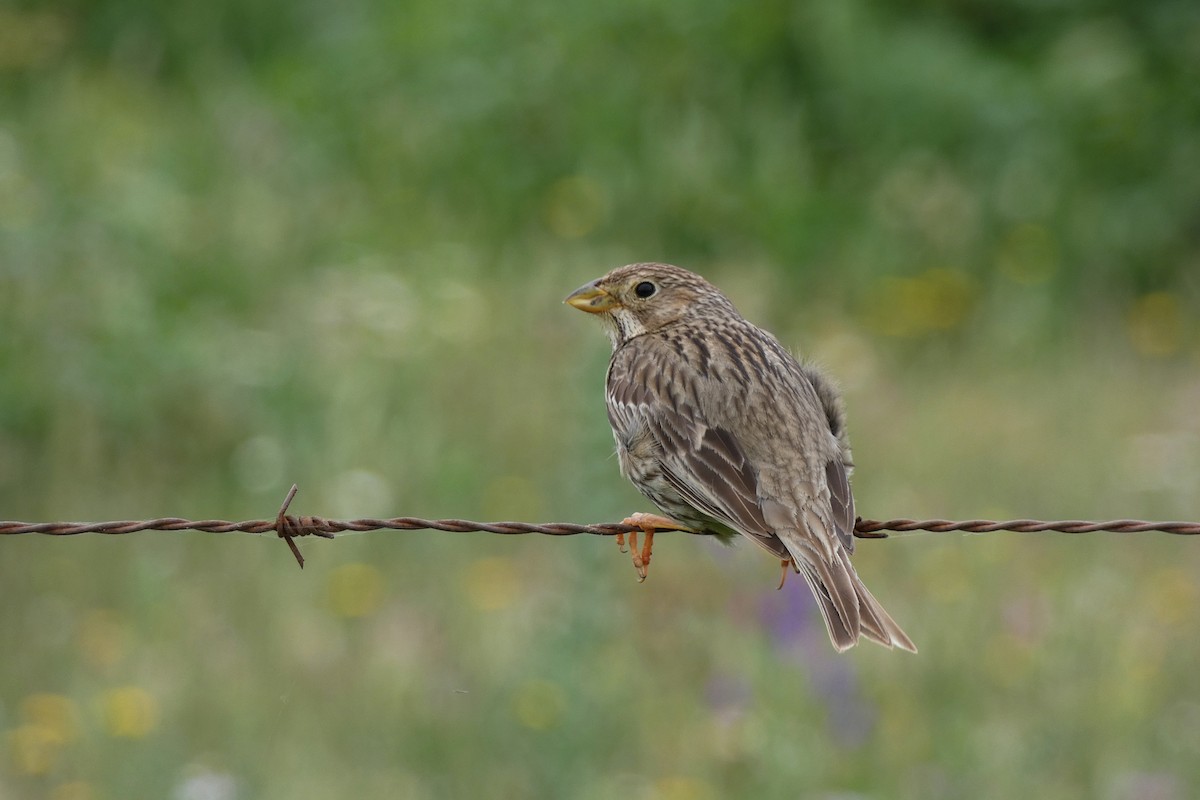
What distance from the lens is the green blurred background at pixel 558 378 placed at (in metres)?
6.34

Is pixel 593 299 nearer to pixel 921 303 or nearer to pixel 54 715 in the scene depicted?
pixel 54 715

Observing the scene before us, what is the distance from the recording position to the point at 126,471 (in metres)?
8.12

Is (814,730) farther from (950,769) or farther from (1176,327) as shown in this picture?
(1176,327)

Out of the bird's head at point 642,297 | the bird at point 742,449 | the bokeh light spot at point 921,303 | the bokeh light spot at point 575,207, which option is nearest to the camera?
the bird at point 742,449

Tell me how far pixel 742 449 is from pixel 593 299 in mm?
1100

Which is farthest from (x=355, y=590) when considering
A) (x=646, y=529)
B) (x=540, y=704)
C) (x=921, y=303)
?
(x=921, y=303)

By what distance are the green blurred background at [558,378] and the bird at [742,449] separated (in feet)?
3.14

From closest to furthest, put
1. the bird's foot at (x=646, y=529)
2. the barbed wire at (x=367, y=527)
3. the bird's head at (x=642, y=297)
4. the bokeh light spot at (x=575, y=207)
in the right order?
the barbed wire at (x=367, y=527), the bird's foot at (x=646, y=529), the bird's head at (x=642, y=297), the bokeh light spot at (x=575, y=207)

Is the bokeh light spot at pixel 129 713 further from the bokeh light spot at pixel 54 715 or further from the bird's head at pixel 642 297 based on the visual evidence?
the bird's head at pixel 642 297

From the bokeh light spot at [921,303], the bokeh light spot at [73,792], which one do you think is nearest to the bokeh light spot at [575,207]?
the bokeh light spot at [921,303]

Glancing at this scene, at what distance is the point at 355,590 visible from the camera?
23.9 ft

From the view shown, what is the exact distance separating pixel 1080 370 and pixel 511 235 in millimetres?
3424

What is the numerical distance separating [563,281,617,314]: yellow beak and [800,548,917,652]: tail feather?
4.92 feet

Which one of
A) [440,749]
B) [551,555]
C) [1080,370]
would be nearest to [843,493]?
[440,749]
